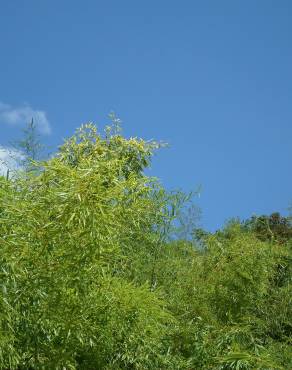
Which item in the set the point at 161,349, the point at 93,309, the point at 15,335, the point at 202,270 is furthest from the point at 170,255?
the point at 15,335

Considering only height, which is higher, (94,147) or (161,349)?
(94,147)

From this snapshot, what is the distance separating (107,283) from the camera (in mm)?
4691

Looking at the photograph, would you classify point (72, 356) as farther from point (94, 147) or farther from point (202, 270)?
point (94, 147)

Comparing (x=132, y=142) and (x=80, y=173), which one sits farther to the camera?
(x=132, y=142)

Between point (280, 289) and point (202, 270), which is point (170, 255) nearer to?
point (202, 270)

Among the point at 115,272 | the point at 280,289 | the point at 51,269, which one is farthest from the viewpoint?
the point at 280,289

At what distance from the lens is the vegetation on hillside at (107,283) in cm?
390

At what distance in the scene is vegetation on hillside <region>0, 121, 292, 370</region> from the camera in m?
3.90

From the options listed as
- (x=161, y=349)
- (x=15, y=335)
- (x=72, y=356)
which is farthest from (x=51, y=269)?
(x=161, y=349)

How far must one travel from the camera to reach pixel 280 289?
8453mm

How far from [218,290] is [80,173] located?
10.0ft

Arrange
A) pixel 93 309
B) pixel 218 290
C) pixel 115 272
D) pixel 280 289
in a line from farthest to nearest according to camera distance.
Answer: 1. pixel 280 289
2. pixel 218 290
3. pixel 115 272
4. pixel 93 309

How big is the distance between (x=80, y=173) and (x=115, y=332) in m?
1.49

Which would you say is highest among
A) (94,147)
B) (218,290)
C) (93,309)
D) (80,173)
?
(94,147)
